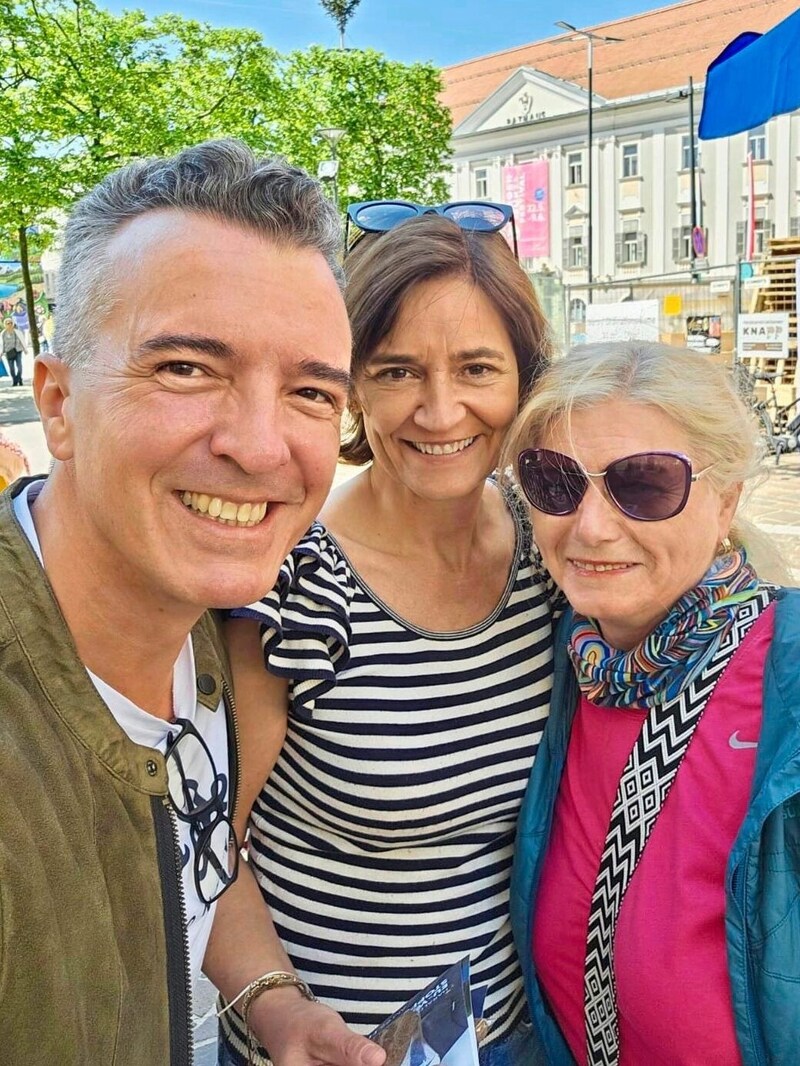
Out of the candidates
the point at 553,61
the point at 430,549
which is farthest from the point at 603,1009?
the point at 553,61

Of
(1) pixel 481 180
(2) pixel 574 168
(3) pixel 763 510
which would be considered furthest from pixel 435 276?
(1) pixel 481 180

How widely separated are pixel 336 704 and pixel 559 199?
2129 inches

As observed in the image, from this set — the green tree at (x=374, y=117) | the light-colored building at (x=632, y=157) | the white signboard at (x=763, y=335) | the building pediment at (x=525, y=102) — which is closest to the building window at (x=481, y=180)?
the light-colored building at (x=632, y=157)

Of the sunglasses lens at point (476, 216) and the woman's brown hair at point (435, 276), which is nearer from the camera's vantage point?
the woman's brown hair at point (435, 276)

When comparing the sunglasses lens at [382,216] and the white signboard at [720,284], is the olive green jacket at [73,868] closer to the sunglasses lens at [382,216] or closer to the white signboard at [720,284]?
the sunglasses lens at [382,216]

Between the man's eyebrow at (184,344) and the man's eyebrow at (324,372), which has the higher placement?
the man's eyebrow at (184,344)

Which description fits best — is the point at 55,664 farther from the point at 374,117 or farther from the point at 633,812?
the point at 374,117

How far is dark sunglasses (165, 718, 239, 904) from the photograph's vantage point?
135 cm

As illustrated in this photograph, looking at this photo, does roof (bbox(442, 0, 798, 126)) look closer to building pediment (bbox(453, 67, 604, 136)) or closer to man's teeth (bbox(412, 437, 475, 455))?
building pediment (bbox(453, 67, 604, 136))

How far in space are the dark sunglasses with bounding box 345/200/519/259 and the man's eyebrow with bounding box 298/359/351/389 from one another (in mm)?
804

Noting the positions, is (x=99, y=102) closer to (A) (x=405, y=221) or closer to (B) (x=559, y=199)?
(A) (x=405, y=221)

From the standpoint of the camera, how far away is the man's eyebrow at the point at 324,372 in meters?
1.22

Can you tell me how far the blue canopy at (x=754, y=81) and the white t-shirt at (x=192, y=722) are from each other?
505cm

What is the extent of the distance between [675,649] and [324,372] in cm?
78
